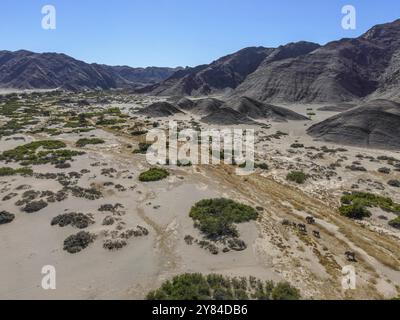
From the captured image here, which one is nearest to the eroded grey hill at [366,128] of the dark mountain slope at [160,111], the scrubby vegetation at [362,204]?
the scrubby vegetation at [362,204]

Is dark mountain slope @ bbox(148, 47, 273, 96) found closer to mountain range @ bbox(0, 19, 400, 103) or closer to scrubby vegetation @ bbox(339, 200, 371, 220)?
mountain range @ bbox(0, 19, 400, 103)

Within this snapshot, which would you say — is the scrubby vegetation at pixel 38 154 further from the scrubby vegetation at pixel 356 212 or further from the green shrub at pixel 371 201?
the green shrub at pixel 371 201

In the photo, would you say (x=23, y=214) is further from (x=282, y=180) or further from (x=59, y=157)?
(x=282, y=180)

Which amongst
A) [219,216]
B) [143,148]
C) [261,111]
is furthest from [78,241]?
[261,111]

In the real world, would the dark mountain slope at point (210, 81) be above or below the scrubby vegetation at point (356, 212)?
above

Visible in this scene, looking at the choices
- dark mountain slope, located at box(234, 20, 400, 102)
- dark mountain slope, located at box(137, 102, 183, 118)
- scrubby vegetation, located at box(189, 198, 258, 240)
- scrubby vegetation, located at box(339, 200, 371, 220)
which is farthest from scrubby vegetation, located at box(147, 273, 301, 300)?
dark mountain slope, located at box(234, 20, 400, 102)

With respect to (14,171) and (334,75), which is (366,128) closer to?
(14,171)
